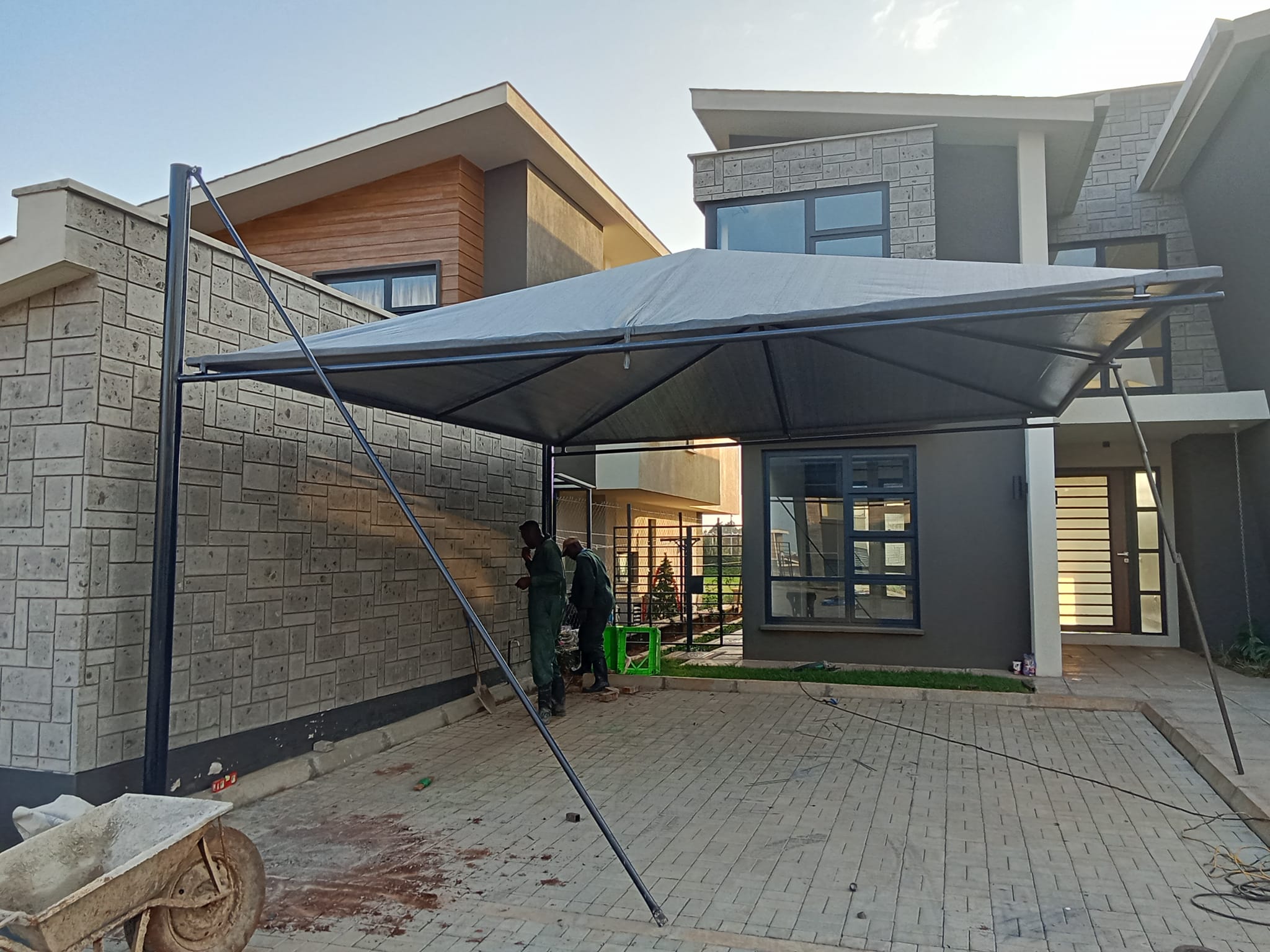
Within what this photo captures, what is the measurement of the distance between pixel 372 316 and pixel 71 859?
5384 millimetres

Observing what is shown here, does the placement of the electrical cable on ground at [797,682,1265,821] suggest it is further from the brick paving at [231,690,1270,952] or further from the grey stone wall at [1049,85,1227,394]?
the grey stone wall at [1049,85,1227,394]

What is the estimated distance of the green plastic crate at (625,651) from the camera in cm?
1095

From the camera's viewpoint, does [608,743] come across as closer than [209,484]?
No

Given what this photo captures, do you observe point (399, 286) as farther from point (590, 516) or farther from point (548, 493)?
point (590, 516)

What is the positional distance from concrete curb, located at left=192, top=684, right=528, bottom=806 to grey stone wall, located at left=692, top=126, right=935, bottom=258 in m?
7.46

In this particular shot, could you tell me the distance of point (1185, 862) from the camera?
477 cm

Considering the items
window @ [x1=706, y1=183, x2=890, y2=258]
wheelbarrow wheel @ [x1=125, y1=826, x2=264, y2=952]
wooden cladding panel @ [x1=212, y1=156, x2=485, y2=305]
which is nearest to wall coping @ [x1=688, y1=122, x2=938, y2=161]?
window @ [x1=706, y1=183, x2=890, y2=258]

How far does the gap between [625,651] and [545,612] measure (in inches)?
109

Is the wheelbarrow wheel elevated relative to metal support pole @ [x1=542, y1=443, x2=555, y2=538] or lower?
lower

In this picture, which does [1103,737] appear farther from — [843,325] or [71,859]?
[71,859]

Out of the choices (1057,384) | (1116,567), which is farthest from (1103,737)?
(1116,567)

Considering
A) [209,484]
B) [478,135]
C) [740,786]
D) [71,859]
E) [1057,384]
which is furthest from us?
[478,135]

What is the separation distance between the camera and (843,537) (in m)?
11.4

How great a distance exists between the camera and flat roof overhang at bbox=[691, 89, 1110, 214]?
10.6 m
